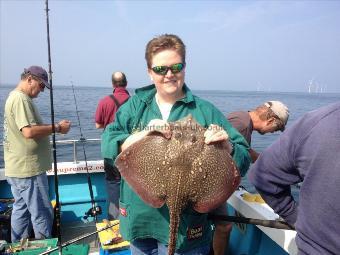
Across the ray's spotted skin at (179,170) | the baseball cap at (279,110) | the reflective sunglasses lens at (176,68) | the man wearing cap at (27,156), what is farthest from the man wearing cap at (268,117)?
the man wearing cap at (27,156)

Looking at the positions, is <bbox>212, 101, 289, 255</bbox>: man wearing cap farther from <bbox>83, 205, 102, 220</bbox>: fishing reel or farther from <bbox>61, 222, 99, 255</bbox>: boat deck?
<bbox>83, 205, 102, 220</bbox>: fishing reel

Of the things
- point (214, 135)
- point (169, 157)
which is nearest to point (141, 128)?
point (169, 157)

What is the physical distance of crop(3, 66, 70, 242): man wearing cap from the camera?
4918 mm

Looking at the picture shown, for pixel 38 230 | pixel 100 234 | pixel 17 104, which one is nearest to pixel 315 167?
pixel 100 234

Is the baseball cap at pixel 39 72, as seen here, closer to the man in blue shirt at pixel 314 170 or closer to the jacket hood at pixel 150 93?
the jacket hood at pixel 150 93

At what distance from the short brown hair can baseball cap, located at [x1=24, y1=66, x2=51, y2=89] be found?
3.27m

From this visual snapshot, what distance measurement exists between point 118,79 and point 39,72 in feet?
4.70

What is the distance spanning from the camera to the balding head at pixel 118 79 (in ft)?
19.7

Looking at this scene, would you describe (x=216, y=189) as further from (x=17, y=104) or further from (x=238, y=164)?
(x=17, y=104)

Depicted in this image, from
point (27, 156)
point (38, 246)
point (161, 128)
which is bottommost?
point (38, 246)

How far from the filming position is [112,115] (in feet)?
19.5

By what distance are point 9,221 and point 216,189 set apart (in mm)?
4692

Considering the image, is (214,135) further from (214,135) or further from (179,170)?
(179,170)

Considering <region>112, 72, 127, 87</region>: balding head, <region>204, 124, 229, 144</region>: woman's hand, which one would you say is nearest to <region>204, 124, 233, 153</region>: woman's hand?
<region>204, 124, 229, 144</region>: woman's hand
